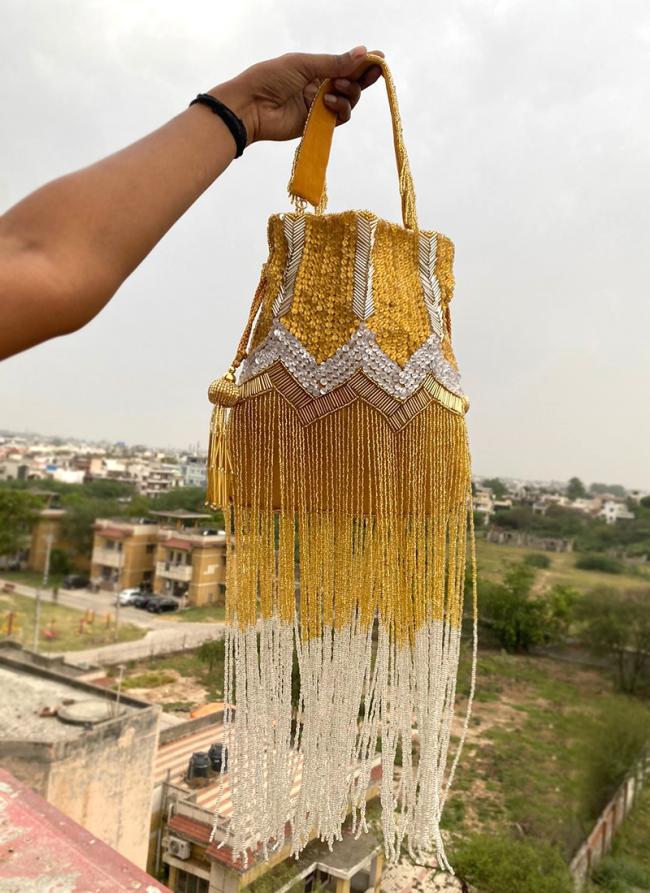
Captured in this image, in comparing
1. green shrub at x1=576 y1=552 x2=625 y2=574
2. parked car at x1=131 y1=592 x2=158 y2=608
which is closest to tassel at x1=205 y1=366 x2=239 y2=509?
parked car at x1=131 y1=592 x2=158 y2=608

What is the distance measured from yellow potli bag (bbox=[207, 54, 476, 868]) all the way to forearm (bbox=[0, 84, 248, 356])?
0.43 meters

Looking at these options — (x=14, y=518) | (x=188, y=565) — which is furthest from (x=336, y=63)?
(x=14, y=518)

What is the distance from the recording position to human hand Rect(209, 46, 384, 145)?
1.92 feet

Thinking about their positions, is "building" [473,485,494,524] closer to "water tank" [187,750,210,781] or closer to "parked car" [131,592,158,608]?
"water tank" [187,750,210,781]

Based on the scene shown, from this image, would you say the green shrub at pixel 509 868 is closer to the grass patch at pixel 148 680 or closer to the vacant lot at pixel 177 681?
the vacant lot at pixel 177 681

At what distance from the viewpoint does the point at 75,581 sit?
15.4 meters

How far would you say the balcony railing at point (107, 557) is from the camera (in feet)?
49.6

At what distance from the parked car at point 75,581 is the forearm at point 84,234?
16.3 metres

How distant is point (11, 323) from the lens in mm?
342

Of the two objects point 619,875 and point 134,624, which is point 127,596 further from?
point 619,875

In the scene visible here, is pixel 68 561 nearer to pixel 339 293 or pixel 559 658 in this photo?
Answer: pixel 559 658

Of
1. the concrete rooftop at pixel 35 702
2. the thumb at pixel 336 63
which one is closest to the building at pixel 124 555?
the concrete rooftop at pixel 35 702

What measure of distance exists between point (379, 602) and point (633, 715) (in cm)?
813

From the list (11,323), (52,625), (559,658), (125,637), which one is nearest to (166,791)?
(11,323)
